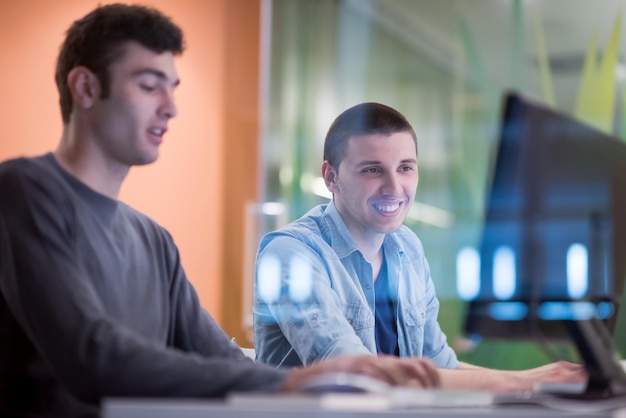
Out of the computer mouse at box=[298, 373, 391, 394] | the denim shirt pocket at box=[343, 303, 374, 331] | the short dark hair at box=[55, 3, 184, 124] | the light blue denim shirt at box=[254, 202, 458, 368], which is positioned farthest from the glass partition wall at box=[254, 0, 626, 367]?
the computer mouse at box=[298, 373, 391, 394]

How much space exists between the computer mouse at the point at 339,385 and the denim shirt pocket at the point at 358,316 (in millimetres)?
675

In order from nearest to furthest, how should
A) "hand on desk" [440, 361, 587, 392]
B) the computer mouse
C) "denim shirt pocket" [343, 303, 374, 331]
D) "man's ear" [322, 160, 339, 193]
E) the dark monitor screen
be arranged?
the computer mouse
the dark monitor screen
"hand on desk" [440, 361, 587, 392]
"denim shirt pocket" [343, 303, 374, 331]
"man's ear" [322, 160, 339, 193]

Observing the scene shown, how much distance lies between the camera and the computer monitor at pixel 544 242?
1.13 meters

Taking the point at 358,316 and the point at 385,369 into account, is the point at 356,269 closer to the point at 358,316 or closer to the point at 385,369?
the point at 358,316

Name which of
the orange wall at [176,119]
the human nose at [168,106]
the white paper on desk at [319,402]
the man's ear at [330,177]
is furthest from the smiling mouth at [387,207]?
the white paper on desk at [319,402]

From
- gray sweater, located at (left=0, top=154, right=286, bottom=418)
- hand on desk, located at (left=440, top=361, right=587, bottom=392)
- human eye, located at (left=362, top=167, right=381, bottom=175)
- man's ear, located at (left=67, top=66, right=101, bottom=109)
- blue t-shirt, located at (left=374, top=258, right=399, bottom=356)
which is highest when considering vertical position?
man's ear, located at (left=67, top=66, right=101, bottom=109)

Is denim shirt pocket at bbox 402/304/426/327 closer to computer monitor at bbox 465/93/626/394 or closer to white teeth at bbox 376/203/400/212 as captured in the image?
white teeth at bbox 376/203/400/212

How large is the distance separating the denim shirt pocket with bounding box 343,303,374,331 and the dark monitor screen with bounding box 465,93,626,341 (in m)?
0.57

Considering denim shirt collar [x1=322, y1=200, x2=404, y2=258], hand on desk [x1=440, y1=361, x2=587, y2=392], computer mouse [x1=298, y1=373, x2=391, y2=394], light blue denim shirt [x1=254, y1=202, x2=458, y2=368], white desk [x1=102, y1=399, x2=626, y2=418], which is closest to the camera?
white desk [x1=102, y1=399, x2=626, y2=418]

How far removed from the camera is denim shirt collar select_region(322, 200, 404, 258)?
183cm

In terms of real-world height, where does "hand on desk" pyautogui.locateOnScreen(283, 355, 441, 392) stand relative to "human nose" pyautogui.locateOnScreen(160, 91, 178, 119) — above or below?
below

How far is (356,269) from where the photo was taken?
5.99 ft

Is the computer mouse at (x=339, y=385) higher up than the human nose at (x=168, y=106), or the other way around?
the human nose at (x=168, y=106)

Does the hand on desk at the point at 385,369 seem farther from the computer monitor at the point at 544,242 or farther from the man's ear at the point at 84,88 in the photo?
the man's ear at the point at 84,88
